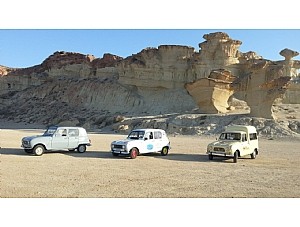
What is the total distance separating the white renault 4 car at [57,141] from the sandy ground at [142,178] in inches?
38.7

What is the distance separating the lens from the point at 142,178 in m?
10.6

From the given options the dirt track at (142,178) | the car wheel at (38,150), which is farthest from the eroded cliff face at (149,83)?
the dirt track at (142,178)

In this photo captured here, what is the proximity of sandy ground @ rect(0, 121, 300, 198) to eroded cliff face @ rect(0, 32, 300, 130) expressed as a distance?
2901 cm

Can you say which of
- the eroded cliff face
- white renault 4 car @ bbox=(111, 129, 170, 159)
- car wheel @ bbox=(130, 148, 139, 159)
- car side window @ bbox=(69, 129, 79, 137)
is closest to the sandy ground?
car wheel @ bbox=(130, 148, 139, 159)

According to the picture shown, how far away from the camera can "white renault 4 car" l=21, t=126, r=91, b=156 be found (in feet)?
52.6

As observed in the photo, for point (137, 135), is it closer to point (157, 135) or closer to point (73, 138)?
point (157, 135)

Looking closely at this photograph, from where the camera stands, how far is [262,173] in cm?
1202

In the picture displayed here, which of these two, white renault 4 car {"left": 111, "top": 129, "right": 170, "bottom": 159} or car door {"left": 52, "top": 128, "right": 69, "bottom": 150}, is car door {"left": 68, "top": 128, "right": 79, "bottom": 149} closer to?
car door {"left": 52, "top": 128, "right": 69, "bottom": 150}

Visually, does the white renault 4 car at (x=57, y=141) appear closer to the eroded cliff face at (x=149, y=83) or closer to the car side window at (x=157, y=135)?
the car side window at (x=157, y=135)

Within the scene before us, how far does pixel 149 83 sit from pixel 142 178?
5220 centimetres

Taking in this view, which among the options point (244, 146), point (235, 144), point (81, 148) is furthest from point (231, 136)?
point (81, 148)

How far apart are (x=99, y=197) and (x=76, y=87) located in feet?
214

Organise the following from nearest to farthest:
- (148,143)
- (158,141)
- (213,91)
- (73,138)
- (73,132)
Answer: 1. (148,143)
2. (158,141)
3. (73,138)
4. (73,132)
5. (213,91)

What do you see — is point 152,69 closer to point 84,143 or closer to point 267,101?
point 267,101
